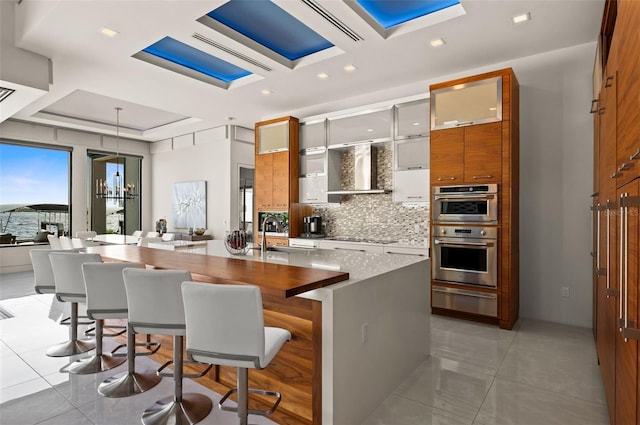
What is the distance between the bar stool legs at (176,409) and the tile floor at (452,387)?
8cm

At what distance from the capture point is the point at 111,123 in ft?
25.8

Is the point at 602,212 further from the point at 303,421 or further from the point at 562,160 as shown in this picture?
the point at 303,421

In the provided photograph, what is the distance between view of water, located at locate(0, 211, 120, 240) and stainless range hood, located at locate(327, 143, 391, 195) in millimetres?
6712

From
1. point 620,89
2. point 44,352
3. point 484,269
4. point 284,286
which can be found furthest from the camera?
point 484,269

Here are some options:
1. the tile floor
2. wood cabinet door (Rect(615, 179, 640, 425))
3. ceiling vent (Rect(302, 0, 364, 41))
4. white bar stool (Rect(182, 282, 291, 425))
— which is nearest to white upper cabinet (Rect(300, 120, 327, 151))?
ceiling vent (Rect(302, 0, 364, 41))

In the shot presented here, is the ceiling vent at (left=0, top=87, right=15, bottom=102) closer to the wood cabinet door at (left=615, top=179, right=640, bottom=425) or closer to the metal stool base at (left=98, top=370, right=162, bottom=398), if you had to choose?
the metal stool base at (left=98, top=370, right=162, bottom=398)

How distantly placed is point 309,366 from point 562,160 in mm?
3686

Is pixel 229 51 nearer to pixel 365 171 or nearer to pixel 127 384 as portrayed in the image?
pixel 365 171

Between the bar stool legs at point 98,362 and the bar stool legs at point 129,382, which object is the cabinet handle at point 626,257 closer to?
the bar stool legs at point 129,382

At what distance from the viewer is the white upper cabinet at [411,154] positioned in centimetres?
454

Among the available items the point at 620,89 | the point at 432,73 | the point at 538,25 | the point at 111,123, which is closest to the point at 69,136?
the point at 111,123

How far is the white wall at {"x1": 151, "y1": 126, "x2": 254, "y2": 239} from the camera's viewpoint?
7.58 m

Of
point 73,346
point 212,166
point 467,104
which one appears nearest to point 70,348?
point 73,346

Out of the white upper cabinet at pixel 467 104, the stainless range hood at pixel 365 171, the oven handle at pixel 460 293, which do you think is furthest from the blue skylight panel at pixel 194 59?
the oven handle at pixel 460 293
